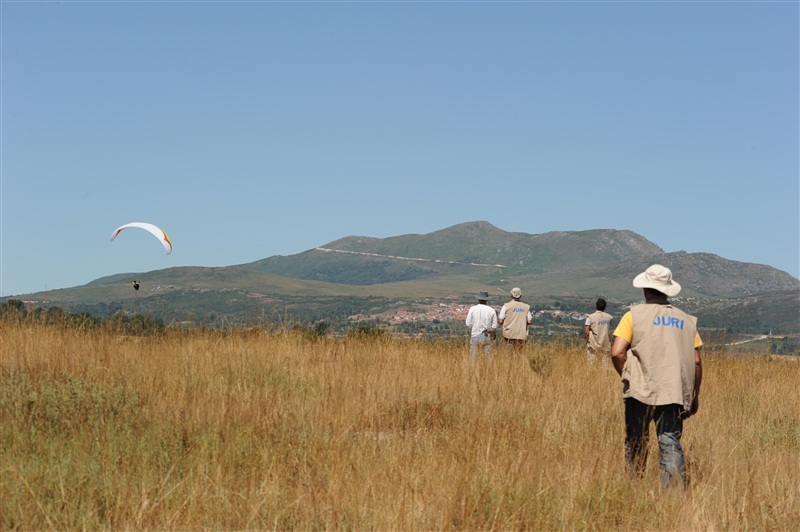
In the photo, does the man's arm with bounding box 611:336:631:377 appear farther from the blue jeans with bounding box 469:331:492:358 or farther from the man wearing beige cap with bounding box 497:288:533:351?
the man wearing beige cap with bounding box 497:288:533:351

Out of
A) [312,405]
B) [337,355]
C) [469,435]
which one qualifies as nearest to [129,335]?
[337,355]

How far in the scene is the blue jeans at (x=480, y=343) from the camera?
50.5 feet

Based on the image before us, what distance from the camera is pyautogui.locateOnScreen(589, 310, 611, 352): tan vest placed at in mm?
15625

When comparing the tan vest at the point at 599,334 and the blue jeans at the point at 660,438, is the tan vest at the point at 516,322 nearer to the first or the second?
the tan vest at the point at 599,334

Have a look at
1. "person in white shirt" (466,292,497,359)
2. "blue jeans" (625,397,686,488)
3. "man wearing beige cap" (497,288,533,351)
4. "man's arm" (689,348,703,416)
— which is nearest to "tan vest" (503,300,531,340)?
"man wearing beige cap" (497,288,533,351)

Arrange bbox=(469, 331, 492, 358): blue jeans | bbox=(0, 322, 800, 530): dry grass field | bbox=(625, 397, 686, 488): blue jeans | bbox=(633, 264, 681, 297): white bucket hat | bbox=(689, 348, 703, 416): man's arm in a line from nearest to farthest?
bbox=(0, 322, 800, 530): dry grass field → bbox=(625, 397, 686, 488): blue jeans → bbox=(689, 348, 703, 416): man's arm → bbox=(633, 264, 681, 297): white bucket hat → bbox=(469, 331, 492, 358): blue jeans

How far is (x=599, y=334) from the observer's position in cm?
1576

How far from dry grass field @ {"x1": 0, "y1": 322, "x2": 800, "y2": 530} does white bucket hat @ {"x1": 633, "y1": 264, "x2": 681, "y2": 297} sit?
4.94 ft

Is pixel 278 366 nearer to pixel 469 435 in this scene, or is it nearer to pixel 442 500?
pixel 469 435

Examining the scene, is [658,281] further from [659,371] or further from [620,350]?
[659,371]

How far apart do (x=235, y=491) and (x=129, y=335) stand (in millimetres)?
8176

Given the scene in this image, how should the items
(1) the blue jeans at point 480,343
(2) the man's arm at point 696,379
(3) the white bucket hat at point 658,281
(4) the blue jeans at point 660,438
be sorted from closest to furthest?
(4) the blue jeans at point 660,438 < (2) the man's arm at point 696,379 < (3) the white bucket hat at point 658,281 < (1) the blue jeans at point 480,343

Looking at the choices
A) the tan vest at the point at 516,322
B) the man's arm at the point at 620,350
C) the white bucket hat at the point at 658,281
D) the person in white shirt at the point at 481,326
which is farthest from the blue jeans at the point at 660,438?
the tan vest at the point at 516,322

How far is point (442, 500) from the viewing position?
18.9 feet
